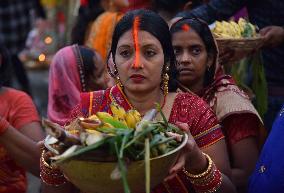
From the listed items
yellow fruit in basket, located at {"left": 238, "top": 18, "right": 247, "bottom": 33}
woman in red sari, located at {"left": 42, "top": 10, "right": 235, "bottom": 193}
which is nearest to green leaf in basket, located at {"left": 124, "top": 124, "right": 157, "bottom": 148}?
woman in red sari, located at {"left": 42, "top": 10, "right": 235, "bottom": 193}

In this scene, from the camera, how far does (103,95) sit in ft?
9.80

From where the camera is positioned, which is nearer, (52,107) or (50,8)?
(52,107)

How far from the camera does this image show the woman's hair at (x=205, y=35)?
3482mm

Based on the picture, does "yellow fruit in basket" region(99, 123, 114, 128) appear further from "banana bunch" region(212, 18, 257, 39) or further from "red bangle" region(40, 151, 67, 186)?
"banana bunch" region(212, 18, 257, 39)

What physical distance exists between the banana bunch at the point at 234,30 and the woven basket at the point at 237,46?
66 millimetres

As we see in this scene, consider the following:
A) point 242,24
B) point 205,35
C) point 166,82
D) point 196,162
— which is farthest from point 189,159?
point 242,24

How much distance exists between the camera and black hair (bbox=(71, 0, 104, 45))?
5.69 meters

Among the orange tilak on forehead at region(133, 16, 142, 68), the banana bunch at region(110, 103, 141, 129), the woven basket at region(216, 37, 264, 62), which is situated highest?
the orange tilak on forehead at region(133, 16, 142, 68)

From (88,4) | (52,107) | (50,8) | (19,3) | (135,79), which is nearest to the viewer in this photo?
(135,79)

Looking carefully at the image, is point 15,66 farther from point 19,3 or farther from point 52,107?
point 52,107

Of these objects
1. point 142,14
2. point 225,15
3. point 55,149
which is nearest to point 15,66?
point 225,15

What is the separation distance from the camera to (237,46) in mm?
3662

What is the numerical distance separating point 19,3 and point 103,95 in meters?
4.77

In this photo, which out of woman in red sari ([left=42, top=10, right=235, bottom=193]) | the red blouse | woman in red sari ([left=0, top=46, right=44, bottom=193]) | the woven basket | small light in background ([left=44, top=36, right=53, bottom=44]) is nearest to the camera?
woman in red sari ([left=42, top=10, right=235, bottom=193])
